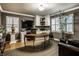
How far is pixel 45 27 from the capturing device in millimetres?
2365

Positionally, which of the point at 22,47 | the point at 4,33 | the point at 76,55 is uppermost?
the point at 4,33

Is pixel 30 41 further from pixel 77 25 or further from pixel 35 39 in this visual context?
pixel 77 25

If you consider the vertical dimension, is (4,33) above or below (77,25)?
below

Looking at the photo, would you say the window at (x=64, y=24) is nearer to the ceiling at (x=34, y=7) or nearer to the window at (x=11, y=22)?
the ceiling at (x=34, y=7)

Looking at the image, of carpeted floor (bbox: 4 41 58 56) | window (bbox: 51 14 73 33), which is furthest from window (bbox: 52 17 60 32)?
carpeted floor (bbox: 4 41 58 56)

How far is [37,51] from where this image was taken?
7.70 feet

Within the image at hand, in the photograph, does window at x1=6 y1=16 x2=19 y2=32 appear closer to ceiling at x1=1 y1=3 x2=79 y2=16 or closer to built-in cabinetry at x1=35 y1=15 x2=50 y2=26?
ceiling at x1=1 y1=3 x2=79 y2=16

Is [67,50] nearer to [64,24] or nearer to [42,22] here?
[64,24]

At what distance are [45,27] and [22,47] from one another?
717 millimetres

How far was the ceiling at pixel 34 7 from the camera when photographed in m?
2.26

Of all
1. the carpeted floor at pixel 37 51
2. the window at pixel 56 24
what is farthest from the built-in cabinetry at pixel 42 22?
the carpeted floor at pixel 37 51

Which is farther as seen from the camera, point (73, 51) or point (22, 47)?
point (22, 47)

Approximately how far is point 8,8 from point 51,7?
98 cm

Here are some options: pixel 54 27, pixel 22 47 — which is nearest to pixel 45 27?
pixel 54 27
